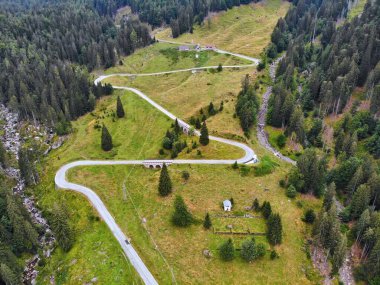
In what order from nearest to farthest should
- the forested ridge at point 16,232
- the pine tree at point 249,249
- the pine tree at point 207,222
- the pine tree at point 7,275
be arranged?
the pine tree at point 7,275, the pine tree at point 249,249, the pine tree at point 207,222, the forested ridge at point 16,232

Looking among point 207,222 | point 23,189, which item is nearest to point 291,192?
point 207,222

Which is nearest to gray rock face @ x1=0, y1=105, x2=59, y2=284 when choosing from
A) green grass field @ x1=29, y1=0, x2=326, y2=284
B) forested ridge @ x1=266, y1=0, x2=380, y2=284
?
green grass field @ x1=29, y1=0, x2=326, y2=284

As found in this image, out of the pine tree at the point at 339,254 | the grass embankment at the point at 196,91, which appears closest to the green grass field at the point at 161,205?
the grass embankment at the point at 196,91

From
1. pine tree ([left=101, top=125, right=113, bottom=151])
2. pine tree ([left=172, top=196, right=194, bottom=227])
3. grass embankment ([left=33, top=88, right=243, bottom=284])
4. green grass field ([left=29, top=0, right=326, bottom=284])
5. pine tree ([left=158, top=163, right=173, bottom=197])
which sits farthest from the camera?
pine tree ([left=101, top=125, right=113, bottom=151])

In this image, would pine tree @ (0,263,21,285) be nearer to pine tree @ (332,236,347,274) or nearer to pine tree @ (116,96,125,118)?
pine tree @ (332,236,347,274)

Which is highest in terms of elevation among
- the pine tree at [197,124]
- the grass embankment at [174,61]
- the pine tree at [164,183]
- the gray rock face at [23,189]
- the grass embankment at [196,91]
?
the grass embankment at [174,61]

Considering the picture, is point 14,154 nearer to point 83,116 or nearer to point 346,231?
point 83,116

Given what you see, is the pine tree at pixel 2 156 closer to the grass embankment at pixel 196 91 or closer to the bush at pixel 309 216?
the grass embankment at pixel 196 91
